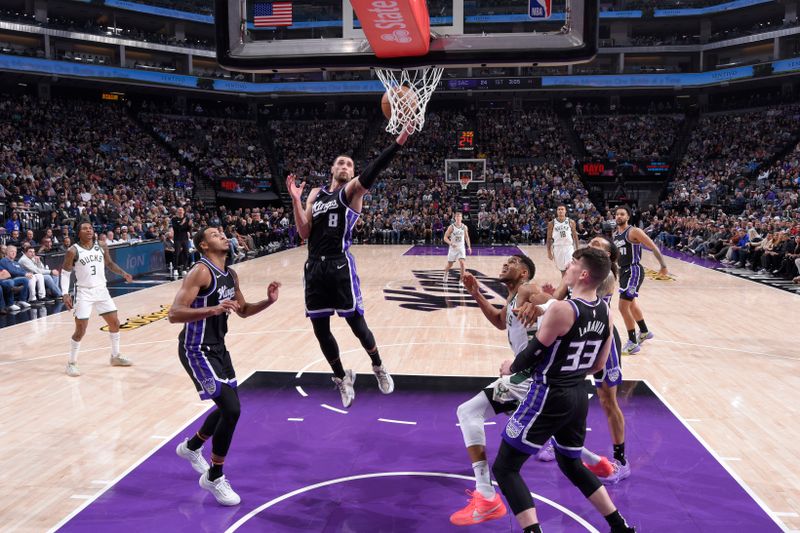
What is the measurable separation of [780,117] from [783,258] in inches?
801

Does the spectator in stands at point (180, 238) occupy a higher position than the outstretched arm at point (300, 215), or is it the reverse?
the outstretched arm at point (300, 215)

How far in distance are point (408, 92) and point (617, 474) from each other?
4063 millimetres

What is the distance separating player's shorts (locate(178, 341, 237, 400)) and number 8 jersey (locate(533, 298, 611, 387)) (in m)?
2.09

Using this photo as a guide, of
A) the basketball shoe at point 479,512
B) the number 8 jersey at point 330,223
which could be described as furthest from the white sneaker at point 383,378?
the basketball shoe at point 479,512

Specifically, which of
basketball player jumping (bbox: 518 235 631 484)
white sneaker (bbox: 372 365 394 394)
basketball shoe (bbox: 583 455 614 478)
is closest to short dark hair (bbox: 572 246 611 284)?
basketball player jumping (bbox: 518 235 631 484)

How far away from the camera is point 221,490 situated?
429 centimetres

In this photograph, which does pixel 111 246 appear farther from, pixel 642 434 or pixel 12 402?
pixel 642 434

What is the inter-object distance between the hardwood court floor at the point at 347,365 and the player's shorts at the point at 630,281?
82 centimetres

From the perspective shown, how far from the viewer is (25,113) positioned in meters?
29.5

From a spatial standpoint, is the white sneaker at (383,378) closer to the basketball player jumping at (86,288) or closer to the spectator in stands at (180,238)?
the basketball player jumping at (86,288)

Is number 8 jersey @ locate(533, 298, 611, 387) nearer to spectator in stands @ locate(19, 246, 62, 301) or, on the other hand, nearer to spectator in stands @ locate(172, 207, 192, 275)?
spectator in stands @ locate(19, 246, 62, 301)

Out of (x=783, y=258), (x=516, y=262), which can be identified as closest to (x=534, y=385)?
(x=516, y=262)

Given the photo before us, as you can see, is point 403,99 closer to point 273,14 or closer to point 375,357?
point 273,14

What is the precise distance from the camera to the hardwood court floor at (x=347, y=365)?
191 inches
